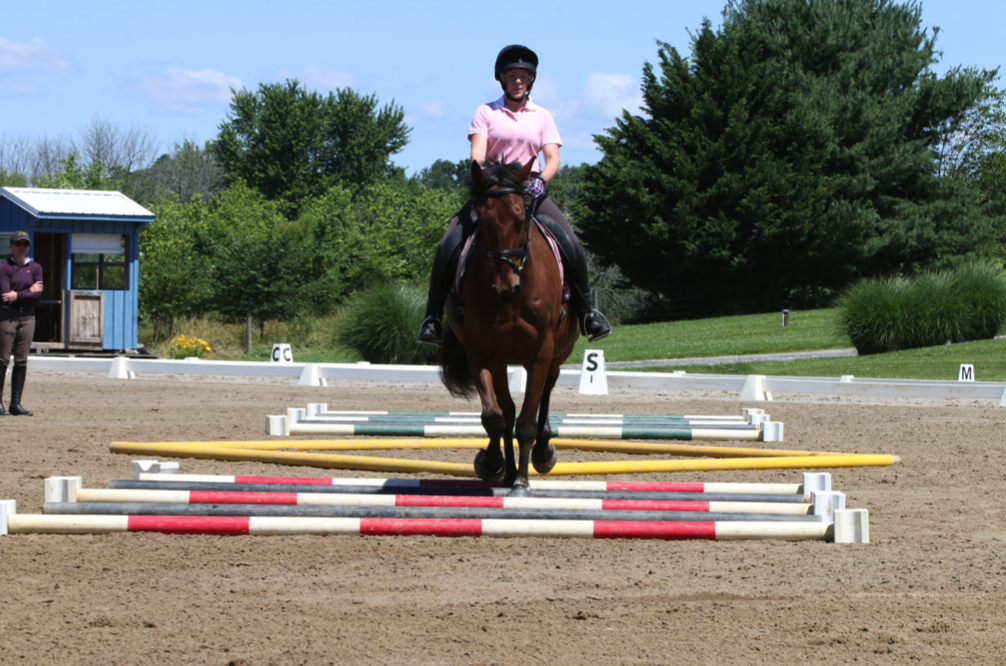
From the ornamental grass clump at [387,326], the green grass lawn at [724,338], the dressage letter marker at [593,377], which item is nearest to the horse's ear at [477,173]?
the dressage letter marker at [593,377]

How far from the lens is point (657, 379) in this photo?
52.5 feet

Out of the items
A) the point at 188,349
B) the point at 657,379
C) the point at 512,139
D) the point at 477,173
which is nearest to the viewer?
the point at 477,173

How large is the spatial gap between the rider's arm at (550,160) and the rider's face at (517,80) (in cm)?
Result: 38

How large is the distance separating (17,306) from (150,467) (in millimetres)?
5425

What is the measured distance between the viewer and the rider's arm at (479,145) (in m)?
6.46

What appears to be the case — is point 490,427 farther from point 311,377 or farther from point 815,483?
point 311,377

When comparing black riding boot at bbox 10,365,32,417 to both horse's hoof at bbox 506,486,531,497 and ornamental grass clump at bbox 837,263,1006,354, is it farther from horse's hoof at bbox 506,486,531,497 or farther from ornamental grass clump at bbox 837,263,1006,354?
ornamental grass clump at bbox 837,263,1006,354

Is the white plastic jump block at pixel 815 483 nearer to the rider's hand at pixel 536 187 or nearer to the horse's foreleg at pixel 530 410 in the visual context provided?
the horse's foreleg at pixel 530 410

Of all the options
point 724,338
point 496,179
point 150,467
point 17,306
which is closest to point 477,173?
point 496,179

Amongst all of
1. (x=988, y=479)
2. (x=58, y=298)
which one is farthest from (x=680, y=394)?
(x=58, y=298)

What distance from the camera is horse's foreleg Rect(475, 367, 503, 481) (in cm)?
606

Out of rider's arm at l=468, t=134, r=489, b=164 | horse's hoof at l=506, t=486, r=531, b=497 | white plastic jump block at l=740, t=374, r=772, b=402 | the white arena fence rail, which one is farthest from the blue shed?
horse's hoof at l=506, t=486, r=531, b=497

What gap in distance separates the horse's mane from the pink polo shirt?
612 millimetres

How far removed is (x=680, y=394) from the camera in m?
15.8
